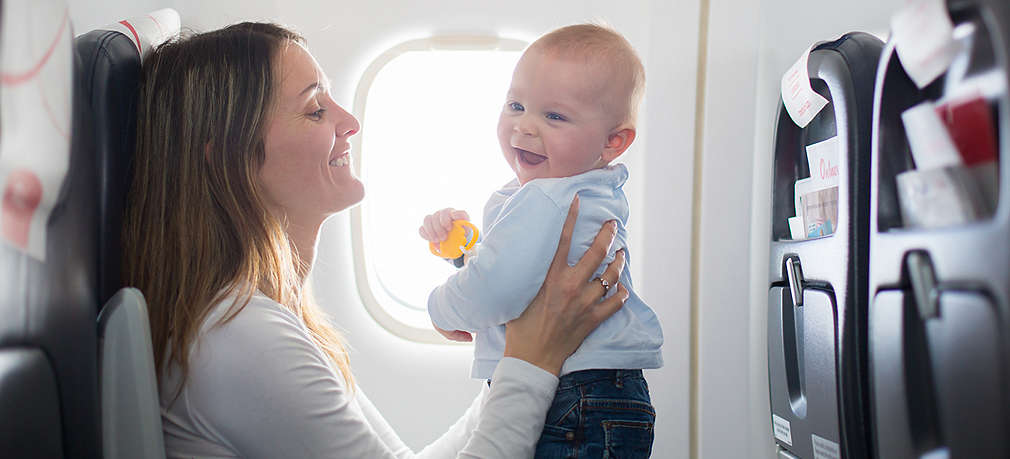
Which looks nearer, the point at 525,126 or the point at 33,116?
the point at 33,116

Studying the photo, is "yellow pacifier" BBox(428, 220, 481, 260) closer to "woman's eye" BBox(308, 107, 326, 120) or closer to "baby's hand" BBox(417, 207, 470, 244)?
"baby's hand" BBox(417, 207, 470, 244)

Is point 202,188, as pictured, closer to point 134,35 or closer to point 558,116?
point 134,35

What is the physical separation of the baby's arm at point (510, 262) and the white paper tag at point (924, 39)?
0.58 meters

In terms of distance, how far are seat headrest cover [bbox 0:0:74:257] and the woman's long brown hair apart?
464mm

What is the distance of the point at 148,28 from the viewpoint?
1.39 metres

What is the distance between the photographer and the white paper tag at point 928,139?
2.60 ft

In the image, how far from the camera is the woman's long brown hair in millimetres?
1217

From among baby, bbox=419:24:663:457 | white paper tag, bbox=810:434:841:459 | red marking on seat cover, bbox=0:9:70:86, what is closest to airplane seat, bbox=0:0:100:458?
red marking on seat cover, bbox=0:9:70:86

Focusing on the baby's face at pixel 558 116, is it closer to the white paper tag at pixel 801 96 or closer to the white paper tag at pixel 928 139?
the white paper tag at pixel 801 96

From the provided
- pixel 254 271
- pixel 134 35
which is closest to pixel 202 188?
pixel 254 271

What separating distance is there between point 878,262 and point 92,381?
44.1 inches

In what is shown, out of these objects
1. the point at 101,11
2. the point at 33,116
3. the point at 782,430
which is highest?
the point at 101,11

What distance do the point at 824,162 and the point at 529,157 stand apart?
1.88ft

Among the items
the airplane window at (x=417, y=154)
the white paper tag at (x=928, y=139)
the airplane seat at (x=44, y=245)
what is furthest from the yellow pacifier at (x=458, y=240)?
the white paper tag at (x=928, y=139)
